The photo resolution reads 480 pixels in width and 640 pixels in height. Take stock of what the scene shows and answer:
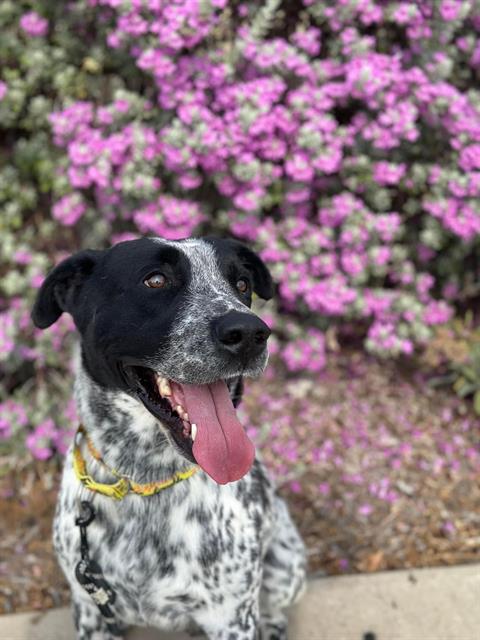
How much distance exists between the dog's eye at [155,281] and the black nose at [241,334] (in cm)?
29

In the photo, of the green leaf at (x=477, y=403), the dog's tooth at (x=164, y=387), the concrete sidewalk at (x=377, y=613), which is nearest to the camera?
the dog's tooth at (x=164, y=387)

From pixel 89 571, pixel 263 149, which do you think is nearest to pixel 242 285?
pixel 89 571

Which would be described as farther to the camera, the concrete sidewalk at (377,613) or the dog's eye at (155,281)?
the concrete sidewalk at (377,613)

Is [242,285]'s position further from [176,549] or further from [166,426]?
[176,549]

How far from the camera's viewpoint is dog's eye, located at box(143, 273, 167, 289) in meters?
2.14

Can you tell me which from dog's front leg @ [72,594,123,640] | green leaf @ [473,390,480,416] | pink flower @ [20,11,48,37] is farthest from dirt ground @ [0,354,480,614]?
pink flower @ [20,11,48,37]

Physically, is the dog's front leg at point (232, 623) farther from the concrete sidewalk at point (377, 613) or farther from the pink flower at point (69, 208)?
the pink flower at point (69, 208)

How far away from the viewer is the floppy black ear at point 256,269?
256 cm

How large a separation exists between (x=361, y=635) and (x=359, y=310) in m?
2.11

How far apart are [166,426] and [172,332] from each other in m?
0.31

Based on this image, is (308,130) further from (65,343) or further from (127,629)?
(127,629)

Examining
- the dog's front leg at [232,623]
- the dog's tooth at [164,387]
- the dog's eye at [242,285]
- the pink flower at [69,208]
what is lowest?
the dog's front leg at [232,623]

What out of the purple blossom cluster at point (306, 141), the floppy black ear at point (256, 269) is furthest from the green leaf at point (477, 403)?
the floppy black ear at point (256, 269)

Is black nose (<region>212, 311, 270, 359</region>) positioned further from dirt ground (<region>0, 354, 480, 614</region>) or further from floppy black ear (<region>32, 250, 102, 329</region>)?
dirt ground (<region>0, 354, 480, 614</region>)
